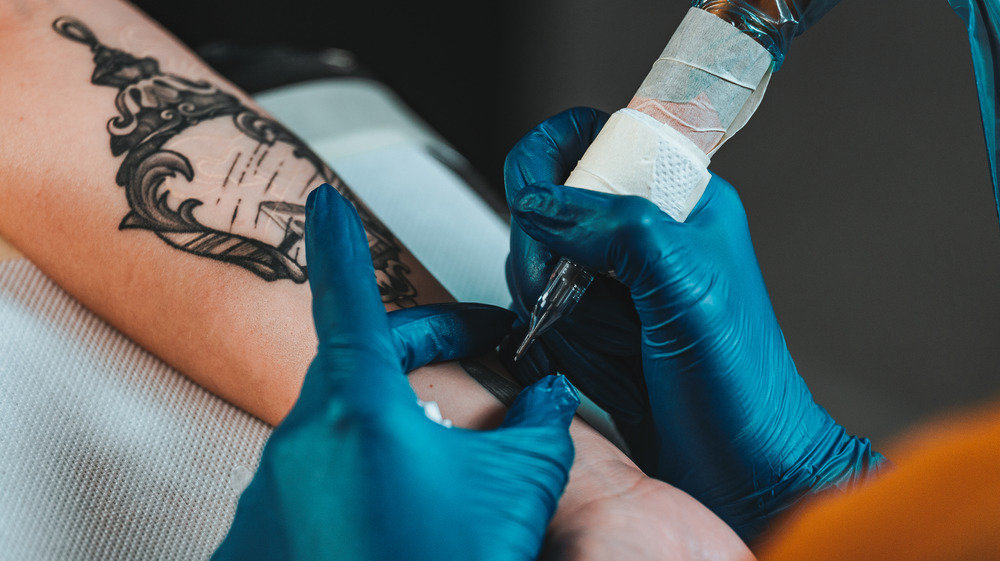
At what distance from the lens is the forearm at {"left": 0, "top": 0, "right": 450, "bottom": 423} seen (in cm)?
100

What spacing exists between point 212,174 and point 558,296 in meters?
0.60

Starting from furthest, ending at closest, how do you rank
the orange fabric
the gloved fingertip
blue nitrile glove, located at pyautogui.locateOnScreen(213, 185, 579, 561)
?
the gloved fingertip
blue nitrile glove, located at pyautogui.locateOnScreen(213, 185, 579, 561)
the orange fabric

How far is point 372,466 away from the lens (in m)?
0.60

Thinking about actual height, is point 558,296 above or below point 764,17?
below

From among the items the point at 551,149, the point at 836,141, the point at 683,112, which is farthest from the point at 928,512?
the point at 836,141

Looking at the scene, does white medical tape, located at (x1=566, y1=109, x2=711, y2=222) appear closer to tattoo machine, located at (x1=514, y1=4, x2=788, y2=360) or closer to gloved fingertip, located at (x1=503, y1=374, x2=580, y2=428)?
tattoo machine, located at (x1=514, y1=4, x2=788, y2=360)

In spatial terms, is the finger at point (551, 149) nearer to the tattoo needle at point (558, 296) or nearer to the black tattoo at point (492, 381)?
the tattoo needle at point (558, 296)

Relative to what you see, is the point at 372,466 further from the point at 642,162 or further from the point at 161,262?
the point at 161,262

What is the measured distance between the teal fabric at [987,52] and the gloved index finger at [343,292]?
816 mm

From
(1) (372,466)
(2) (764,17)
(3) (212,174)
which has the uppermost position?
(2) (764,17)

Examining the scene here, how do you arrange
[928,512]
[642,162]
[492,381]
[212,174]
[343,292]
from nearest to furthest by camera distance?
[928,512], [343,292], [642,162], [492,381], [212,174]

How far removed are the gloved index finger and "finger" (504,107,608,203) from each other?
262 mm

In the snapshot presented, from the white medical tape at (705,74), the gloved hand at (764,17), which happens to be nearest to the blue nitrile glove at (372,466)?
the white medical tape at (705,74)

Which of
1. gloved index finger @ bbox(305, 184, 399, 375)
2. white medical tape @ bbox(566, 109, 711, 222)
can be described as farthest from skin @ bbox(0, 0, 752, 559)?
white medical tape @ bbox(566, 109, 711, 222)
